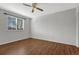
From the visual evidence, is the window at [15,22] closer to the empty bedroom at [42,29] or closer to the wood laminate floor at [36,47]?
the empty bedroom at [42,29]

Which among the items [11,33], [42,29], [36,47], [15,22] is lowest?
[36,47]

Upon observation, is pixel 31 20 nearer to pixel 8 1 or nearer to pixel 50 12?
pixel 50 12

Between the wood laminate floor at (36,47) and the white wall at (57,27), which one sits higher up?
the white wall at (57,27)

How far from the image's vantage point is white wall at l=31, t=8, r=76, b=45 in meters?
1.97

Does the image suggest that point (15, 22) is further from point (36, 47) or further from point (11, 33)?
point (36, 47)

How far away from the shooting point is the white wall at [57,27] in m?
1.97

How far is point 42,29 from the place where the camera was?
7.38ft

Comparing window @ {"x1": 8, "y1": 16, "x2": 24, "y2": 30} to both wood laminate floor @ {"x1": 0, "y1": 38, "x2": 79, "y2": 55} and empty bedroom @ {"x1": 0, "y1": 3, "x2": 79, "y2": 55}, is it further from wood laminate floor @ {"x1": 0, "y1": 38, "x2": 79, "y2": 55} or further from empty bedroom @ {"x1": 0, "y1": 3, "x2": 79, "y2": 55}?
wood laminate floor @ {"x1": 0, "y1": 38, "x2": 79, "y2": 55}

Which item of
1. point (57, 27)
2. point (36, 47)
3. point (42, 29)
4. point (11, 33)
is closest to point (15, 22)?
point (11, 33)

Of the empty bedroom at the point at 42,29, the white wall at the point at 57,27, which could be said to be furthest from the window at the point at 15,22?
the white wall at the point at 57,27

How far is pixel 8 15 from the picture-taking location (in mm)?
2014

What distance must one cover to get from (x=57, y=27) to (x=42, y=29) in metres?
0.39

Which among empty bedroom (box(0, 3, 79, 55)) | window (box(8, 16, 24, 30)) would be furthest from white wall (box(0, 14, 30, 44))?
window (box(8, 16, 24, 30))
